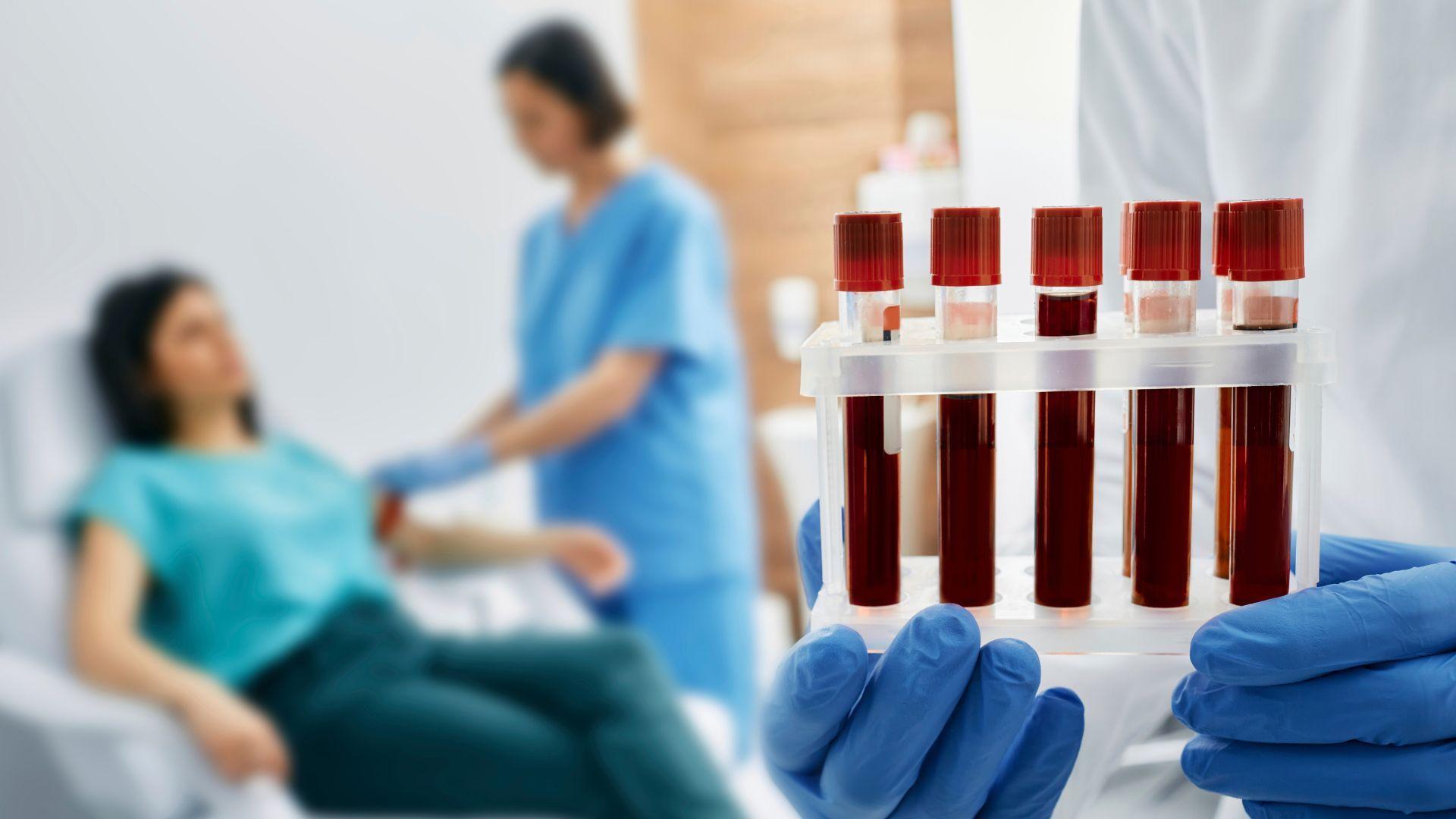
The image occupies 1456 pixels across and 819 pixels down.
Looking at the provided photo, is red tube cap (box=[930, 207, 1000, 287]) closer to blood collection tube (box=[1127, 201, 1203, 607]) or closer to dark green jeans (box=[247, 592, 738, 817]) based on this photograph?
blood collection tube (box=[1127, 201, 1203, 607])

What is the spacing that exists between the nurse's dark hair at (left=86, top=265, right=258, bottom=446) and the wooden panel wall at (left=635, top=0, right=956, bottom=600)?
135 cm

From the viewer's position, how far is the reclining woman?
0.91 m

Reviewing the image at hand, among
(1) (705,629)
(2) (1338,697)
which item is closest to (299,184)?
(1) (705,629)

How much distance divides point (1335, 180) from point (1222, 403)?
0.27 meters

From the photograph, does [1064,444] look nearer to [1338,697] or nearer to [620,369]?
[1338,697]

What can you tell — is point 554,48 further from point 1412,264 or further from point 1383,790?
point 1383,790

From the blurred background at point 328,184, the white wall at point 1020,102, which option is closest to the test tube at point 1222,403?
the blurred background at point 328,184

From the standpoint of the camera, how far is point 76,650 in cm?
90

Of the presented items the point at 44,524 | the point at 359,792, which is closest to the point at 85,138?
the point at 44,524

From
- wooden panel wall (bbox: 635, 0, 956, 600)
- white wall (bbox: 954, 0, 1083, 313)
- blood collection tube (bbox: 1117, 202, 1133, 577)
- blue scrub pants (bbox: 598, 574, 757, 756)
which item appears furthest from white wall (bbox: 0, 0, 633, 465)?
wooden panel wall (bbox: 635, 0, 956, 600)

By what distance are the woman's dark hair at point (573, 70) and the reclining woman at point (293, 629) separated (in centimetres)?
46

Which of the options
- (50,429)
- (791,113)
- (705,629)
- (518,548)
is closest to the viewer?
(50,429)

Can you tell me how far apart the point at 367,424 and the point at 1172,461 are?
2.80 feet

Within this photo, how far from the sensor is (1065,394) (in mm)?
469
